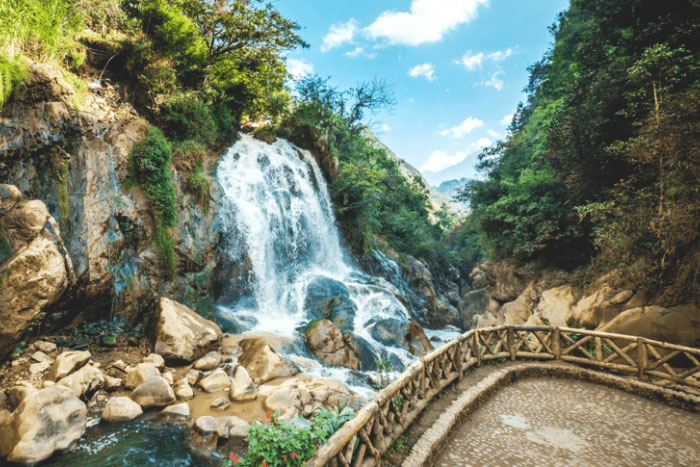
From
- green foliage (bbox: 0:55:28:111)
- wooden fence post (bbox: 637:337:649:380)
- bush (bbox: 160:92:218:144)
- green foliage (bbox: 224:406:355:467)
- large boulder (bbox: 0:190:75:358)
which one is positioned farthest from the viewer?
bush (bbox: 160:92:218:144)

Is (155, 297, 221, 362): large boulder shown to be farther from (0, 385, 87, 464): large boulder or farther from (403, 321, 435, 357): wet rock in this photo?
(403, 321, 435, 357): wet rock

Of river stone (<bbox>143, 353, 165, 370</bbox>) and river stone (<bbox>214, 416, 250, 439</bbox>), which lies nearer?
river stone (<bbox>214, 416, 250, 439</bbox>)

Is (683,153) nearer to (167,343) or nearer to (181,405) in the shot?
(181,405)

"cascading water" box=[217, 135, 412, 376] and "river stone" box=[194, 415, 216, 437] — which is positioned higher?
"cascading water" box=[217, 135, 412, 376]

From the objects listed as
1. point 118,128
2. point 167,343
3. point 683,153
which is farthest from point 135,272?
point 683,153

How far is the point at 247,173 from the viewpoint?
15.9 meters

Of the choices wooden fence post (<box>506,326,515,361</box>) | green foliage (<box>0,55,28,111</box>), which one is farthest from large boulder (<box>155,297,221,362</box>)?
wooden fence post (<box>506,326,515,361</box>)

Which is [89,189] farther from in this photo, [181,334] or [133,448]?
[133,448]

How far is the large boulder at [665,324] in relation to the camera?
7.02m

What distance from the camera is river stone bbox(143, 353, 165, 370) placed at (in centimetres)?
708

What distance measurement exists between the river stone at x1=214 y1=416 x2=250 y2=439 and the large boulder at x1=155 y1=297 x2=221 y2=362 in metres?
2.68

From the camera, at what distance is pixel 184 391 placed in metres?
6.38

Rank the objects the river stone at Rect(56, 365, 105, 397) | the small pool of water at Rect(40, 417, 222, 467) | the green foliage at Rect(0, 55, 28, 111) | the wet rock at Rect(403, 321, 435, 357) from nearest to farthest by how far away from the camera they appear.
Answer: the small pool of water at Rect(40, 417, 222, 467)
the river stone at Rect(56, 365, 105, 397)
the green foliage at Rect(0, 55, 28, 111)
the wet rock at Rect(403, 321, 435, 357)

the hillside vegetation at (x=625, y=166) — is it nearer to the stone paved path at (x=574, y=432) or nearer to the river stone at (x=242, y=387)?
the stone paved path at (x=574, y=432)
